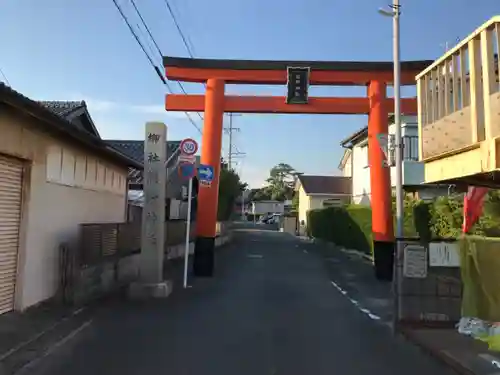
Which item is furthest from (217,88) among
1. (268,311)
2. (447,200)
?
(268,311)

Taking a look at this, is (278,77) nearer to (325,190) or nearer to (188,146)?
(188,146)

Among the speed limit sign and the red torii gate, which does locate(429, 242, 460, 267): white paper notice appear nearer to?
the speed limit sign

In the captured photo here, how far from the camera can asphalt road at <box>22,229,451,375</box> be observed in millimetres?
7016

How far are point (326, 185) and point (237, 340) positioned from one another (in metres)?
50.5

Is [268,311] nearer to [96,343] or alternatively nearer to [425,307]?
[425,307]

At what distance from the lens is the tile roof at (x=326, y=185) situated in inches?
2249

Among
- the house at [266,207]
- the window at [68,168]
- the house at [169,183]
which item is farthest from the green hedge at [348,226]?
the house at [266,207]

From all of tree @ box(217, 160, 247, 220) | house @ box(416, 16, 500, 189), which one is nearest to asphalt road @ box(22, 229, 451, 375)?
house @ box(416, 16, 500, 189)

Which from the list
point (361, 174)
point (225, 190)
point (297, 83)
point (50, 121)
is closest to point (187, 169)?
point (297, 83)

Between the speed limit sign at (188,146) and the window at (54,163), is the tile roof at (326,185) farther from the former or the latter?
the window at (54,163)

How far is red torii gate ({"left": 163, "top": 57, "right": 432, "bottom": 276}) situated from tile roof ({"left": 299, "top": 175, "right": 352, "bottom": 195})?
122ft

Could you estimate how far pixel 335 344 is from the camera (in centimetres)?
848

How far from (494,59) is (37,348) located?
716 centimetres

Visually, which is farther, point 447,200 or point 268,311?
point 447,200
